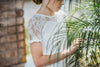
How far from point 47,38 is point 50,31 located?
0.07m

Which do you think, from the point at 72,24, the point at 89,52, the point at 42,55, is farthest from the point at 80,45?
the point at 42,55

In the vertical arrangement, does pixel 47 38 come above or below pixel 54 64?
above

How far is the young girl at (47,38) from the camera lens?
1283 millimetres

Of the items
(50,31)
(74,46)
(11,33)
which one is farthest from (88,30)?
(11,33)

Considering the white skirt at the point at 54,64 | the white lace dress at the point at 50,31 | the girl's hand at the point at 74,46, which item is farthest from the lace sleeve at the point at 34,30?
the girl's hand at the point at 74,46

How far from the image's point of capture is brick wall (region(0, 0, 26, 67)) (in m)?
1.23

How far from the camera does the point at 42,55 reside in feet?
4.29

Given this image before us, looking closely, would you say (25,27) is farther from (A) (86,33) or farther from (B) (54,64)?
(A) (86,33)

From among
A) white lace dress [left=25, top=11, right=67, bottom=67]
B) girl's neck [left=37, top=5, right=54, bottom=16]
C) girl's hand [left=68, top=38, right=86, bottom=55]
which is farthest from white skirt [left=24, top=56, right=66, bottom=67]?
girl's neck [left=37, top=5, right=54, bottom=16]

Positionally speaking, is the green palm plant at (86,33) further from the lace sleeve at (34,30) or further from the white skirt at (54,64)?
the lace sleeve at (34,30)

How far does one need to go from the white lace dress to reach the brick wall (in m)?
0.09

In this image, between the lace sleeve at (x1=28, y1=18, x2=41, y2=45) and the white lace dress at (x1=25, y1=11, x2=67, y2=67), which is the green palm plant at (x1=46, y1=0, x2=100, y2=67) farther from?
the lace sleeve at (x1=28, y1=18, x2=41, y2=45)

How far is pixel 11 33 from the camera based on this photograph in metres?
1.26

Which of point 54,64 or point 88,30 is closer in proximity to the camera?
point 88,30
